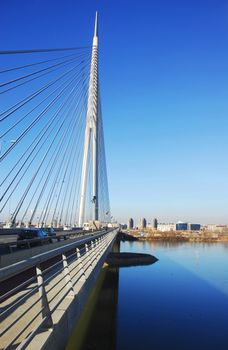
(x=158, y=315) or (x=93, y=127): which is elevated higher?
(x=93, y=127)

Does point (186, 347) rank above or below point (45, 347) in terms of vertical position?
below

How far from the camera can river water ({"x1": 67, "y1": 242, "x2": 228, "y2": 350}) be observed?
52.8ft

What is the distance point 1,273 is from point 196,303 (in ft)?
78.1

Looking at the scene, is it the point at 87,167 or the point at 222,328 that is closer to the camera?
the point at 222,328

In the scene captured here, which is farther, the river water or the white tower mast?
the white tower mast

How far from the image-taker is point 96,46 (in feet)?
132

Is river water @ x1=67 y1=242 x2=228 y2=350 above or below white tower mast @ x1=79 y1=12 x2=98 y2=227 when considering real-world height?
below

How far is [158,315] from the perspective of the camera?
71.8 feet

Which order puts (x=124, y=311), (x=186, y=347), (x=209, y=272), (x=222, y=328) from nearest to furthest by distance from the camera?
(x=186, y=347) < (x=222, y=328) < (x=124, y=311) < (x=209, y=272)

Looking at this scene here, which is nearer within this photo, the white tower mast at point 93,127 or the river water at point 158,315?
the river water at point 158,315

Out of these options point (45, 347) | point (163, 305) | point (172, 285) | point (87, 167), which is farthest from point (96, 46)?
point (45, 347)

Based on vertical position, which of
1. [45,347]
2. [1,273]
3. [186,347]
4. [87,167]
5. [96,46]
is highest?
[96,46]

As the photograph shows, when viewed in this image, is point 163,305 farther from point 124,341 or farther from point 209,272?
point 209,272

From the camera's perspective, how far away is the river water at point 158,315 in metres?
16.1
